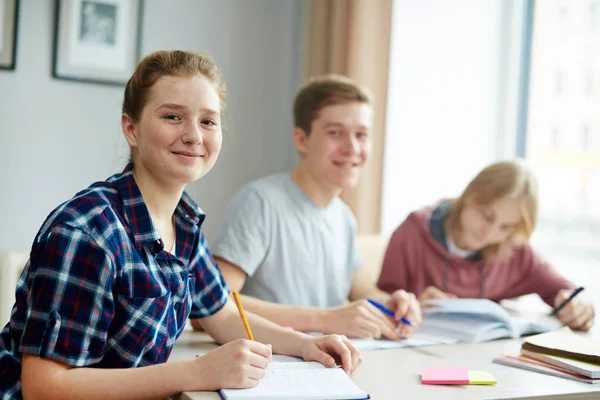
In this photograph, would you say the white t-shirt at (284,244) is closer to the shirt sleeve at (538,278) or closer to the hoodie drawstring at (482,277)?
the hoodie drawstring at (482,277)

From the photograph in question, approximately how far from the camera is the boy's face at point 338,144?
1.79 metres

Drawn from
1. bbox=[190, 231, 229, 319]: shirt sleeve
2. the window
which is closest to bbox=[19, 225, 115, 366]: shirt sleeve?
bbox=[190, 231, 229, 319]: shirt sleeve

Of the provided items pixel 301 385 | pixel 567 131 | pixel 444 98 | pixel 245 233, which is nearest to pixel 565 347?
pixel 301 385

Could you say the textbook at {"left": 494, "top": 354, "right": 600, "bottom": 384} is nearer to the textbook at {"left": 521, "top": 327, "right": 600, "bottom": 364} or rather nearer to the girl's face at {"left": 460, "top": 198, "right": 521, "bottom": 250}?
the textbook at {"left": 521, "top": 327, "right": 600, "bottom": 364}

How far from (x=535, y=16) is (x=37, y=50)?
2.06 m

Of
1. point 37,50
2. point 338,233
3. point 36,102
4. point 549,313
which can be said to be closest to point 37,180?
point 36,102

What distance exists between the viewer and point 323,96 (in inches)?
72.1

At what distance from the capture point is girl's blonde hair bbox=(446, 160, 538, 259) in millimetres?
1812

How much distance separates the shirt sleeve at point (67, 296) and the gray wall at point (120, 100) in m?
1.51

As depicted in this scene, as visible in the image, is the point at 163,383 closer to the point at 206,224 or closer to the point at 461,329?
the point at 461,329

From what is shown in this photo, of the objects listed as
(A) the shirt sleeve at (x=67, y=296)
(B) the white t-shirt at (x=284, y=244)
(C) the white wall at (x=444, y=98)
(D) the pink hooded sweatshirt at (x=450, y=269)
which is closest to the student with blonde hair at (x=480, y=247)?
(D) the pink hooded sweatshirt at (x=450, y=269)

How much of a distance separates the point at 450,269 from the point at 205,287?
0.86 metres

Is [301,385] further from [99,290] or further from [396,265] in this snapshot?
[396,265]

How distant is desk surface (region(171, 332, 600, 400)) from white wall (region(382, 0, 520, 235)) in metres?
1.49
